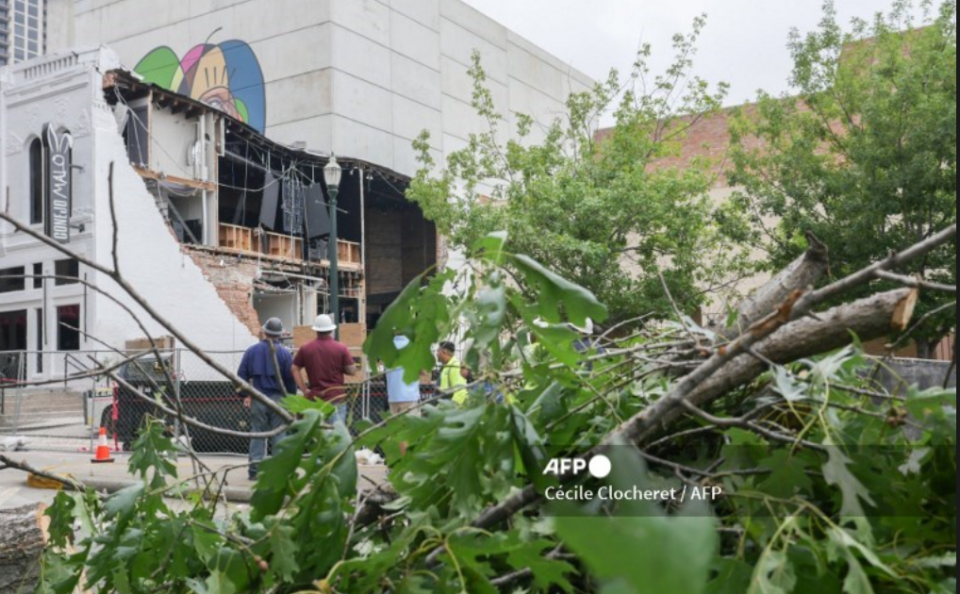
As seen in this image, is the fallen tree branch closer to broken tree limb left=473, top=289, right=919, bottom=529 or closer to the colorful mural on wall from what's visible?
broken tree limb left=473, top=289, right=919, bottom=529

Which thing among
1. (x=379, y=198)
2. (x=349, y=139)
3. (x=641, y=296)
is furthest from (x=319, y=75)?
(x=641, y=296)

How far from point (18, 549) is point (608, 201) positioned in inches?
701

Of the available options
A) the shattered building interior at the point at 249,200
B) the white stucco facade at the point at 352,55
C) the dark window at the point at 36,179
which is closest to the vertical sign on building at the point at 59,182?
the dark window at the point at 36,179

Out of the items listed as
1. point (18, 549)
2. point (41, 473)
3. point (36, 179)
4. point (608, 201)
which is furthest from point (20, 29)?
point (41, 473)

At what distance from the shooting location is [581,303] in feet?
3.99

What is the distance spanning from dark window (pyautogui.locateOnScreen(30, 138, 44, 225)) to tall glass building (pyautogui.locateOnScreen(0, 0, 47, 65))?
119765 millimetres

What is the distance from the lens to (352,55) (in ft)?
95.1

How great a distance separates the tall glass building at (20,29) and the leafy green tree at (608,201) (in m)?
127

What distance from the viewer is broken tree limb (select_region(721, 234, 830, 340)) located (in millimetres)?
1421

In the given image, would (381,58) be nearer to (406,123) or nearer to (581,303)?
(406,123)

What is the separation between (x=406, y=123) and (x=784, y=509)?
30.9 m

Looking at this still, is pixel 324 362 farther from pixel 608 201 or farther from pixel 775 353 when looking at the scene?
Result: pixel 608 201

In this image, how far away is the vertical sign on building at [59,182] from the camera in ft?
70.6

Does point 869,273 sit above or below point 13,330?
below
